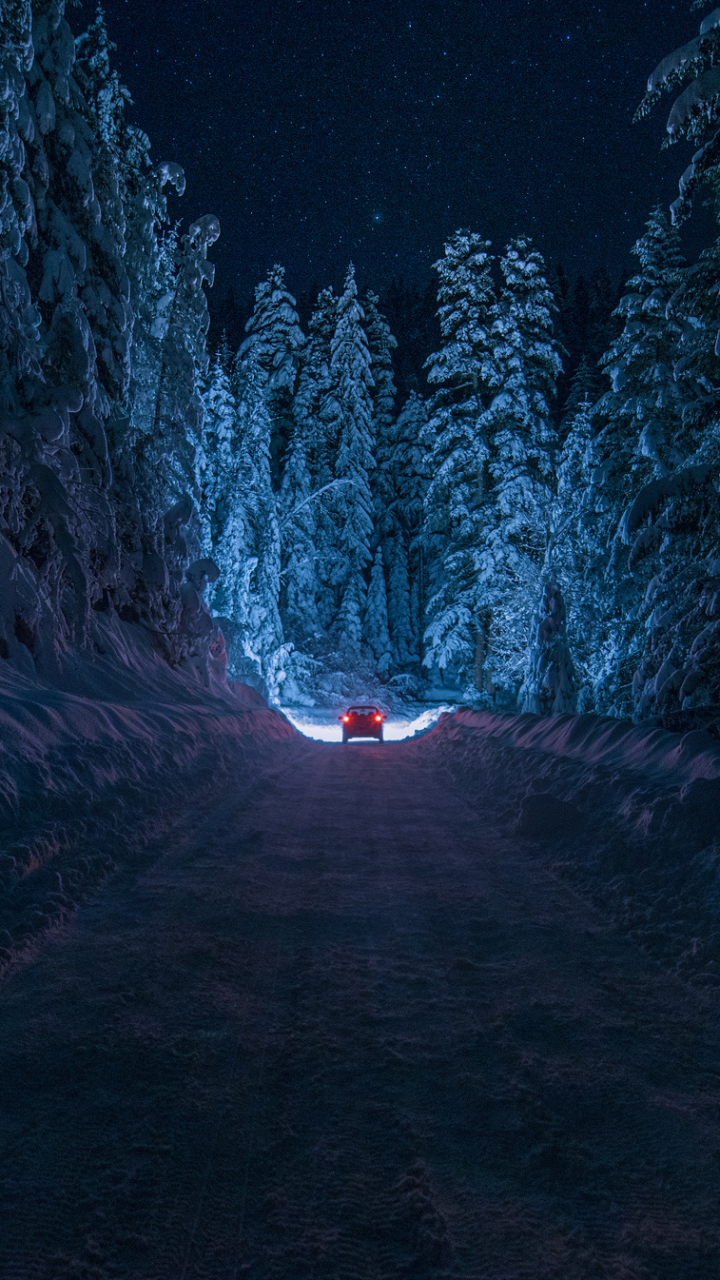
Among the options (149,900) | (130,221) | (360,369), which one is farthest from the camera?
(360,369)

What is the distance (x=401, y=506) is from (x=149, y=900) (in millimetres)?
44850

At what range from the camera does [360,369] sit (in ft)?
153

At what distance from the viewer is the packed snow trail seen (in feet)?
7.25

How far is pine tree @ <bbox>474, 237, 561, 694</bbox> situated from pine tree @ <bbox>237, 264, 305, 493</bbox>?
2046 centimetres

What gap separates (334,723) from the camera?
3684 cm

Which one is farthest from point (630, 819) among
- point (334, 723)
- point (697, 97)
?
point (334, 723)

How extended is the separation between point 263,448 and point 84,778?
2897cm

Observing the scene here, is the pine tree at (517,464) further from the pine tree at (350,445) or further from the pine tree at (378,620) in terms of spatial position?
the pine tree at (350,445)

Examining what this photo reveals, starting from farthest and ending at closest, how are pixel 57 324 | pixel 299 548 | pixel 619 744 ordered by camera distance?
pixel 299 548, pixel 57 324, pixel 619 744

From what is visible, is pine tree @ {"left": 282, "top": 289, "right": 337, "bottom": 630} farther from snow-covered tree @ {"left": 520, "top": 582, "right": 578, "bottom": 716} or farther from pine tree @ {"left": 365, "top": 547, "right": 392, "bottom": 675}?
snow-covered tree @ {"left": 520, "top": 582, "right": 578, "bottom": 716}

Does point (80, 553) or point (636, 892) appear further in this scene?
point (80, 553)

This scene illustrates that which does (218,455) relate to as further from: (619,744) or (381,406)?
(619,744)

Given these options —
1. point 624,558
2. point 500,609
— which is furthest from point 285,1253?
point 500,609

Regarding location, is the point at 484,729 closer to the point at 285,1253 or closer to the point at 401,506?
the point at 285,1253
